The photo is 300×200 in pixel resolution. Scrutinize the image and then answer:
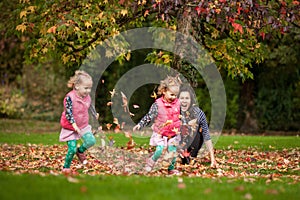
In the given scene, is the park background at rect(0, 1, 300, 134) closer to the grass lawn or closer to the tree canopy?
the tree canopy

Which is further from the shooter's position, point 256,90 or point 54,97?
point 54,97

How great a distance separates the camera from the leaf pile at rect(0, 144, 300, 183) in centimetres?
872

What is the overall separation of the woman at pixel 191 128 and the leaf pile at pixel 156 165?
0.26 meters

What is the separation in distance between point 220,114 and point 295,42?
7.11m

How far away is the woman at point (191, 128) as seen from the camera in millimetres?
9727

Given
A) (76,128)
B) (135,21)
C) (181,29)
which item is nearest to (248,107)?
(135,21)

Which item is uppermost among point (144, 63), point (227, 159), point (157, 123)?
point (144, 63)

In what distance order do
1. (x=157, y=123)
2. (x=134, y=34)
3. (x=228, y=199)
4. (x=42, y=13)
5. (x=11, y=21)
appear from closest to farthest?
(x=228, y=199) → (x=157, y=123) → (x=42, y=13) → (x=11, y=21) → (x=134, y=34)

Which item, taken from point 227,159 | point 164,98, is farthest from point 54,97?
point 164,98

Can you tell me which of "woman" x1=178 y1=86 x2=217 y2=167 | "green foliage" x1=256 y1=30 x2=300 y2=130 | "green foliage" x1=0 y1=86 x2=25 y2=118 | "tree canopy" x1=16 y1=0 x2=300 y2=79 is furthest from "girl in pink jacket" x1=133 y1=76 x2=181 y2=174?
"green foliage" x1=0 y1=86 x2=25 y2=118

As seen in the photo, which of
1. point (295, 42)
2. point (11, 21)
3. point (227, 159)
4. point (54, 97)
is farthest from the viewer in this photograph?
point (54, 97)

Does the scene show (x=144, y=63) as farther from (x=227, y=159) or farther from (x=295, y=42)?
(x=227, y=159)

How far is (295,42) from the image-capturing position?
20.8m

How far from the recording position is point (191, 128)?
10156 millimetres
